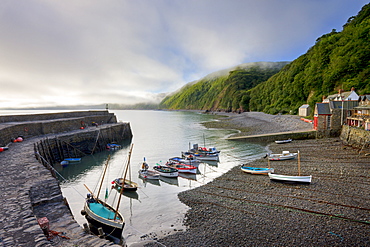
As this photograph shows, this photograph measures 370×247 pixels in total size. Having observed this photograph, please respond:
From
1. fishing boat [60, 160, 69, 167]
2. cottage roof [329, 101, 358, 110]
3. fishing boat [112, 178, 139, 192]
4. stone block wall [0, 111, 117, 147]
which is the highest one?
cottage roof [329, 101, 358, 110]

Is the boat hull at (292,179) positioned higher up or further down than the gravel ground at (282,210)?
higher up

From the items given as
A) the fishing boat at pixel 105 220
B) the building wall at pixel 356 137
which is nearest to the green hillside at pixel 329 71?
the building wall at pixel 356 137

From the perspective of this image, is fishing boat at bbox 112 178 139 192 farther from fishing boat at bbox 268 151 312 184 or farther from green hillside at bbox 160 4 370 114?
green hillside at bbox 160 4 370 114

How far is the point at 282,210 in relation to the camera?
54.8 feet

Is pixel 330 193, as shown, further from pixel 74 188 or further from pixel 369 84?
pixel 369 84

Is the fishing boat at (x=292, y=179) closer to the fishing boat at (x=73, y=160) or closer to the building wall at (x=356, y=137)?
the building wall at (x=356, y=137)

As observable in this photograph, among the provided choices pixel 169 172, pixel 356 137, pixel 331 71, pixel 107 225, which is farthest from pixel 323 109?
pixel 107 225

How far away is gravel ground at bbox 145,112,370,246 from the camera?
1327cm

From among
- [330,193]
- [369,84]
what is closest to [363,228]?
[330,193]

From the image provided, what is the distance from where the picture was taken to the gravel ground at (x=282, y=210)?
13.3m

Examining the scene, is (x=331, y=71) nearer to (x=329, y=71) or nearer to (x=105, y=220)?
(x=329, y=71)

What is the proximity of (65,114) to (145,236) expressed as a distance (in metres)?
51.2

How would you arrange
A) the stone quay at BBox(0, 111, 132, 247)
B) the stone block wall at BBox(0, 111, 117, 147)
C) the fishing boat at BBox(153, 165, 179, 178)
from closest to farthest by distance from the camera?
the stone quay at BBox(0, 111, 132, 247), the fishing boat at BBox(153, 165, 179, 178), the stone block wall at BBox(0, 111, 117, 147)

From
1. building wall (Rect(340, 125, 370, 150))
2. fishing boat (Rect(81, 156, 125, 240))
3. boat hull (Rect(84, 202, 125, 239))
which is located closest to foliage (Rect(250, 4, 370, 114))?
building wall (Rect(340, 125, 370, 150))
